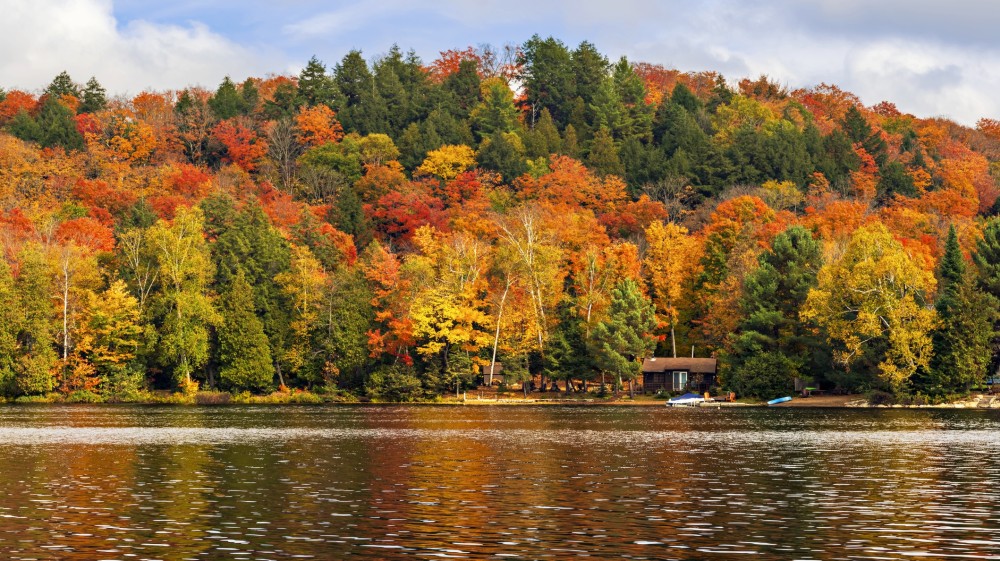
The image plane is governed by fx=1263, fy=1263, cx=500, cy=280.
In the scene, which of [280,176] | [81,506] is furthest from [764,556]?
[280,176]

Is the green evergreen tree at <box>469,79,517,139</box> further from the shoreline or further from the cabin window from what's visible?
the shoreline

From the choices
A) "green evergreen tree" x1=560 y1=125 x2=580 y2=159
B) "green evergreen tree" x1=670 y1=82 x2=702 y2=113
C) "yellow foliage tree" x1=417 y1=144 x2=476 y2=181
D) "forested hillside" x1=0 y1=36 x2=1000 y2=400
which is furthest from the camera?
"green evergreen tree" x1=670 y1=82 x2=702 y2=113

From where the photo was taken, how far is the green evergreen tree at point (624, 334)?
99.3 meters

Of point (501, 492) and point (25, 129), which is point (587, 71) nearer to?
point (25, 129)

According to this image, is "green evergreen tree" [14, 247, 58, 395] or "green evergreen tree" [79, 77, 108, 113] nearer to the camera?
"green evergreen tree" [14, 247, 58, 395]

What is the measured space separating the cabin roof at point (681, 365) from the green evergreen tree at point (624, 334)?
317 inches

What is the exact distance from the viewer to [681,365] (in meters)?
110

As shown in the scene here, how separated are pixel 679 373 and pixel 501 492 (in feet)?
251

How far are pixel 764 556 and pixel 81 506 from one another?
58.4ft

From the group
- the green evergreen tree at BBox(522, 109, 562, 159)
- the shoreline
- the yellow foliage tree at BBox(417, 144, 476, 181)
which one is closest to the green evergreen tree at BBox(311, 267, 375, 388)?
the shoreline

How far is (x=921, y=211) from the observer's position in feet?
447

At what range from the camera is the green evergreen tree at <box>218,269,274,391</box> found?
10325 cm

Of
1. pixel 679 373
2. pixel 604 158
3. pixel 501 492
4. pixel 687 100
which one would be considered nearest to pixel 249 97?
pixel 604 158

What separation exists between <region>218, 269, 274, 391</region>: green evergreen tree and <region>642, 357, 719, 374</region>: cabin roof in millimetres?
32728
